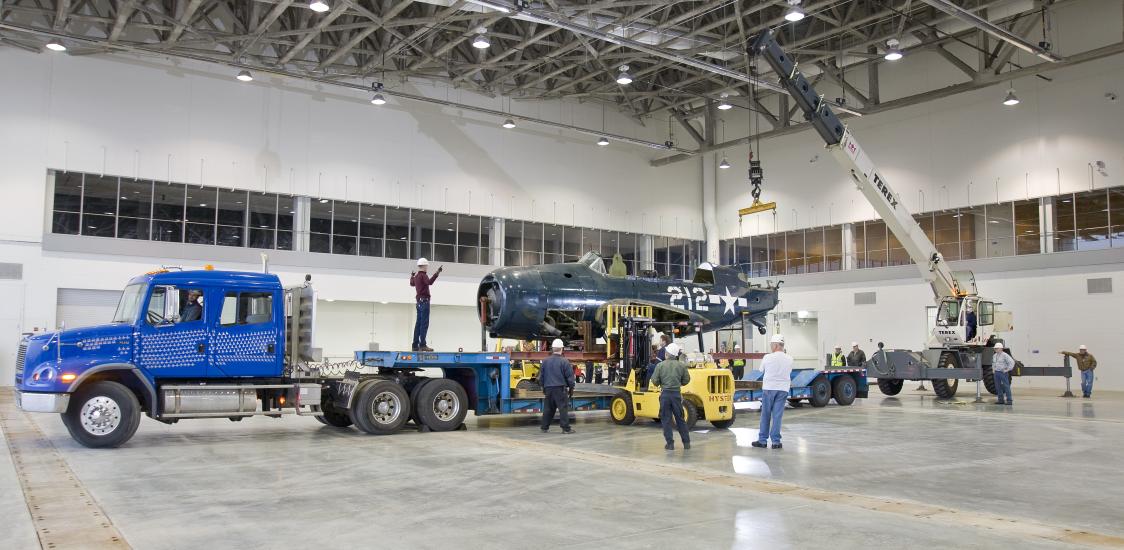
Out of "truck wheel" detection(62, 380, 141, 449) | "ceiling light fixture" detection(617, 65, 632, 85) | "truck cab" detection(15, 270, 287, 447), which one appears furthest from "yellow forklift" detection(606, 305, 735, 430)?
"ceiling light fixture" detection(617, 65, 632, 85)

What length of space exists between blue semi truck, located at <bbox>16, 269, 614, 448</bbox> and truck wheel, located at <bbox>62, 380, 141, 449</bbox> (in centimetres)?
1

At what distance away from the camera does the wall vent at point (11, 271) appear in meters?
24.2

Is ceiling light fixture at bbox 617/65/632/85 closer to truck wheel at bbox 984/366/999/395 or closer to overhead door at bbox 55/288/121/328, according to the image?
truck wheel at bbox 984/366/999/395

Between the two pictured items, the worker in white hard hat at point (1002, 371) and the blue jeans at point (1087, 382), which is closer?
the worker in white hard hat at point (1002, 371)

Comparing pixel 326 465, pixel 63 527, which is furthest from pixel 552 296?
pixel 63 527

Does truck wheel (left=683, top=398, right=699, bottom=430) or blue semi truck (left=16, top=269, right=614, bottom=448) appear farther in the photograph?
truck wheel (left=683, top=398, right=699, bottom=430)

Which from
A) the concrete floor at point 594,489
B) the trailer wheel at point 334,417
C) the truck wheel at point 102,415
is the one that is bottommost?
the concrete floor at point 594,489

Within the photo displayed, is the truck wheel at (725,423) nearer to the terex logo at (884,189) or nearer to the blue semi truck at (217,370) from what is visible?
the blue semi truck at (217,370)

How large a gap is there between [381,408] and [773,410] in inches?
257

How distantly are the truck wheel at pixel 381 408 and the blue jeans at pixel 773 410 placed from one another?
6013 mm

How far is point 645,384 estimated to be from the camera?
15500 mm

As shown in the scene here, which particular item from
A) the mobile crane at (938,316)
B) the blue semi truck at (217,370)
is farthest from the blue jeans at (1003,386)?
the blue semi truck at (217,370)

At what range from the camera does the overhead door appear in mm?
25250

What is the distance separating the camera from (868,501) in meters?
8.13
